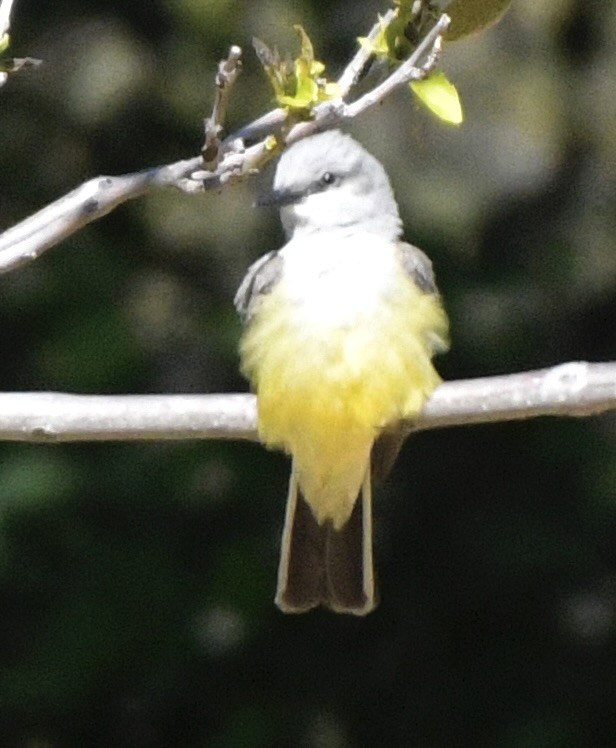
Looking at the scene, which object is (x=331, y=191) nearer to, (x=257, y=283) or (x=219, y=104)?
(x=257, y=283)

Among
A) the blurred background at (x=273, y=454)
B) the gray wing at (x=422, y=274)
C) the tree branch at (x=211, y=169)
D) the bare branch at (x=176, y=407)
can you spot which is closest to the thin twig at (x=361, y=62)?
the tree branch at (x=211, y=169)

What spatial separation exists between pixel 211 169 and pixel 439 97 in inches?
12.4

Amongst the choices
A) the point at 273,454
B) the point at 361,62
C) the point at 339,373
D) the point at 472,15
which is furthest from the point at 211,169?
the point at 273,454

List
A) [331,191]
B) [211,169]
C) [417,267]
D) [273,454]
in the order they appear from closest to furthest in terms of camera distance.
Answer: [211,169]
[417,267]
[331,191]
[273,454]

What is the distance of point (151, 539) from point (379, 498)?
63 centimetres

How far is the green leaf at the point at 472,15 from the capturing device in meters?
2.55

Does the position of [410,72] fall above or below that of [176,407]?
above

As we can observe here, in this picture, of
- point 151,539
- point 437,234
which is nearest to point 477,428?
point 437,234

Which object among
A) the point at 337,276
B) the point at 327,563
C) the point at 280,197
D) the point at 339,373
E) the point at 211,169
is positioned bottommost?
the point at 327,563

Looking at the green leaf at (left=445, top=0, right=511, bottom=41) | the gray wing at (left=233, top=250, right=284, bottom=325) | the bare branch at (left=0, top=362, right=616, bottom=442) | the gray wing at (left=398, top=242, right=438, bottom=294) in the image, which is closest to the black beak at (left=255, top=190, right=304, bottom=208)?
the gray wing at (left=233, top=250, right=284, bottom=325)

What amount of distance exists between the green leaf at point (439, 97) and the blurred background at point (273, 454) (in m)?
2.36

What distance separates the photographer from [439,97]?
2504mm

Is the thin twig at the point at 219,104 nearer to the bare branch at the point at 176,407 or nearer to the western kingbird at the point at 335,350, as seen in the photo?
the bare branch at the point at 176,407

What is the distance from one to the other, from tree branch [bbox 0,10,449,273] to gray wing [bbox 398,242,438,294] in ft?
4.05
